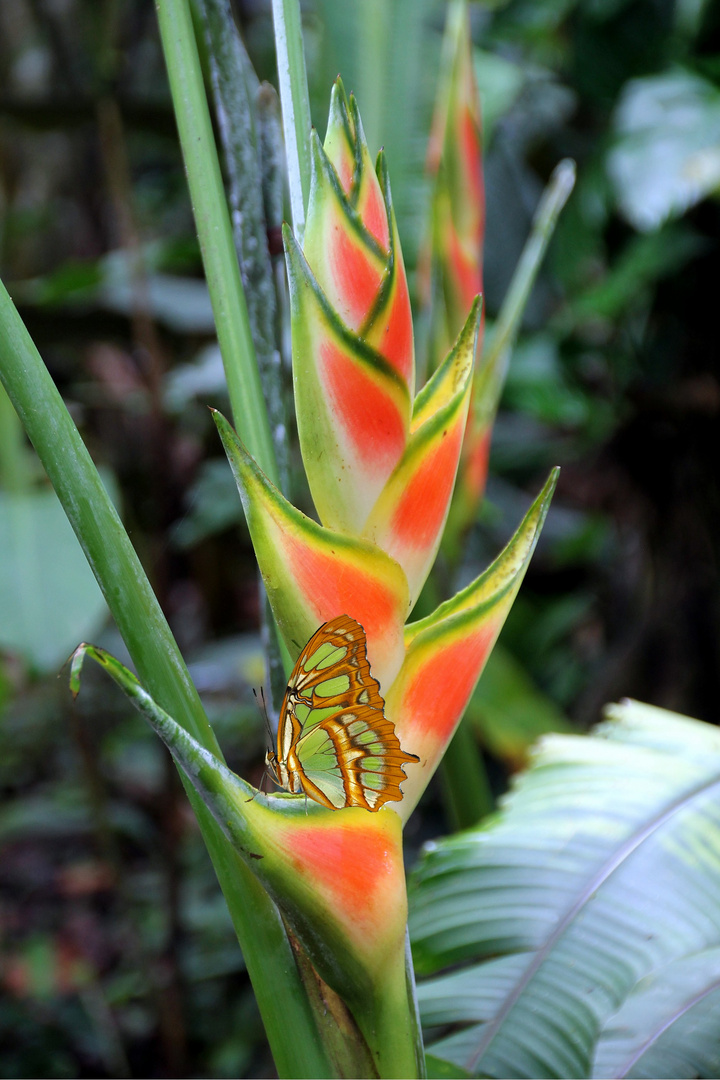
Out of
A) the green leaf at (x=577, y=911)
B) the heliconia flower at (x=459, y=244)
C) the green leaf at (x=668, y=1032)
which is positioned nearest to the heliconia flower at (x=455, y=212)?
the heliconia flower at (x=459, y=244)

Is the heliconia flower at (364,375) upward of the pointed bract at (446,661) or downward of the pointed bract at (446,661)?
upward

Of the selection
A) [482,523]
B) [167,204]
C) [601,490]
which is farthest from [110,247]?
[601,490]

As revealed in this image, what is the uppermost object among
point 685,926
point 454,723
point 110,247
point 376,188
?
point 110,247

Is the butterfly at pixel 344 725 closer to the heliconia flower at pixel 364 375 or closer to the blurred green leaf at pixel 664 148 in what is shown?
the heliconia flower at pixel 364 375

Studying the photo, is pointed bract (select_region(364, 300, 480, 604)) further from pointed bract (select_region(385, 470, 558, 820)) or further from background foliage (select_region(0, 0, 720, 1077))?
background foliage (select_region(0, 0, 720, 1077))

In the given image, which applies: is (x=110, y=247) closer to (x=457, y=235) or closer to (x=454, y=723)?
(x=457, y=235)

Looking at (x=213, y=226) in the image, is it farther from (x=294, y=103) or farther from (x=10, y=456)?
(x=10, y=456)
